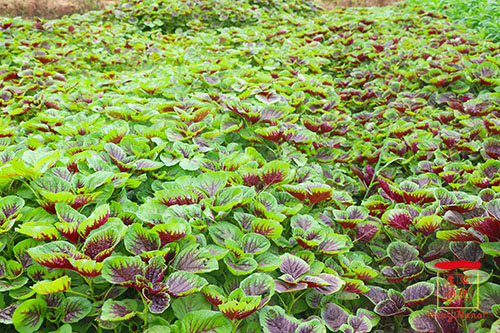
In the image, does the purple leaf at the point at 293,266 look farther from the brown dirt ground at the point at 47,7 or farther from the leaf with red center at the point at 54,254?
the brown dirt ground at the point at 47,7

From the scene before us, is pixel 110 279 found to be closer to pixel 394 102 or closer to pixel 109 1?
pixel 394 102

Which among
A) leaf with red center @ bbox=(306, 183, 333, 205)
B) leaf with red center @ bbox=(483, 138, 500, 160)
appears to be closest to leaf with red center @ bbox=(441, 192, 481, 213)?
leaf with red center @ bbox=(306, 183, 333, 205)

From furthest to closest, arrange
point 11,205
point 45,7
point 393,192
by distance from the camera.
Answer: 1. point 45,7
2. point 393,192
3. point 11,205

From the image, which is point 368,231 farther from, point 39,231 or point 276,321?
point 39,231

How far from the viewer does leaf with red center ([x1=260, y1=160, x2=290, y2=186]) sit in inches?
65.3

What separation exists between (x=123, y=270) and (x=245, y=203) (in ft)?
1.88

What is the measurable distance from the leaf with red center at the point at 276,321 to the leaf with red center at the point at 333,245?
344 millimetres

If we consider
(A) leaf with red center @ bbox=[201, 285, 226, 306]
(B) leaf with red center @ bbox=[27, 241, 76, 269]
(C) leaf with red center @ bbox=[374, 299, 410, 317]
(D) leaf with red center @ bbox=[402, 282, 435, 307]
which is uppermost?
(B) leaf with red center @ bbox=[27, 241, 76, 269]

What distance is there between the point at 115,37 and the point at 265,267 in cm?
477

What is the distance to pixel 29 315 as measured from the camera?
41.3 inches

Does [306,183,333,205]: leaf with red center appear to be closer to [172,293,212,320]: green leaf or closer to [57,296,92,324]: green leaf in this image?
[172,293,212,320]: green leaf

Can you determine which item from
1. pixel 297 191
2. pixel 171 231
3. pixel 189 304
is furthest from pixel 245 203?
pixel 189 304

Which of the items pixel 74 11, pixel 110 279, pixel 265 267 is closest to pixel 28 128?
pixel 110 279

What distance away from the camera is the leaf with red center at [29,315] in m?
1.03
